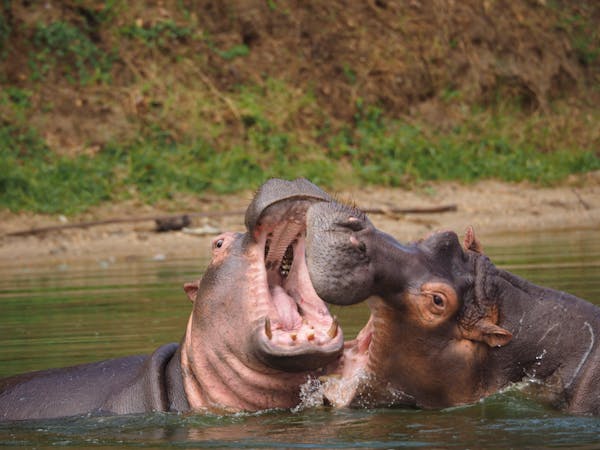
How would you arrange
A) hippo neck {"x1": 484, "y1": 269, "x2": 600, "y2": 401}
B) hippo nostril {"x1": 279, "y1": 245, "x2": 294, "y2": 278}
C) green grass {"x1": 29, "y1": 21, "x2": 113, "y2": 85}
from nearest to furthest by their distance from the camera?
hippo neck {"x1": 484, "y1": 269, "x2": 600, "y2": 401} < hippo nostril {"x1": 279, "y1": 245, "x2": 294, "y2": 278} < green grass {"x1": 29, "y1": 21, "x2": 113, "y2": 85}

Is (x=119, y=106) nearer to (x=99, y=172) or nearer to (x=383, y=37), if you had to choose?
(x=99, y=172)

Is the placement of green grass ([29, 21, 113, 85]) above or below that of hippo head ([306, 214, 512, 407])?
below

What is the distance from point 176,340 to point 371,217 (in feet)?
20.8

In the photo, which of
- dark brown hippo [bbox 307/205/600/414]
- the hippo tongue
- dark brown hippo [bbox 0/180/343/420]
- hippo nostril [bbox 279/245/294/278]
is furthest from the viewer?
hippo nostril [bbox 279/245/294/278]

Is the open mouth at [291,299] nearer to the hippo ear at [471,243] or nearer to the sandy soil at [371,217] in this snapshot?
the hippo ear at [471,243]

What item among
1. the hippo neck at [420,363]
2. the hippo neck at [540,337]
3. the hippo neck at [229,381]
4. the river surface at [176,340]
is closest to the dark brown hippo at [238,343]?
the hippo neck at [229,381]

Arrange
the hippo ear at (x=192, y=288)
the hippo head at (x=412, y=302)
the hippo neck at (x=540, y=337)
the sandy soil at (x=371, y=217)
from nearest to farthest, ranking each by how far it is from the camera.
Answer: the hippo head at (x=412, y=302)
the hippo neck at (x=540, y=337)
the hippo ear at (x=192, y=288)
the sandy soil at (x=371, y=217)

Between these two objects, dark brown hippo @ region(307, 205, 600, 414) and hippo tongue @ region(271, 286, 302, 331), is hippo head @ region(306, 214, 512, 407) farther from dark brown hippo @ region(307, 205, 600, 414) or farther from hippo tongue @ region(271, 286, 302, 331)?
hippo tongue @ region(271, 286, 302, 331)

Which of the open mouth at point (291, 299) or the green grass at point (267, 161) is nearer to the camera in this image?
the open mouth at point (291, 299)

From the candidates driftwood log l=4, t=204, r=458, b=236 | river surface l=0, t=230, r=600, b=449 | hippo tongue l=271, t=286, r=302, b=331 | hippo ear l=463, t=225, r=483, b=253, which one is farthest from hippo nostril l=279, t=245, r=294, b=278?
driftwood log l=4, t=204, r=458, b=236

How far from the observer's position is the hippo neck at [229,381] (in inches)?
183

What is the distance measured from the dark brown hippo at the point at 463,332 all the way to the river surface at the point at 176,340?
89mm

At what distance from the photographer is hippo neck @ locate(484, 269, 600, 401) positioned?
13.7 feet

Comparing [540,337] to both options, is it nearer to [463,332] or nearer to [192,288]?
[463,332]
